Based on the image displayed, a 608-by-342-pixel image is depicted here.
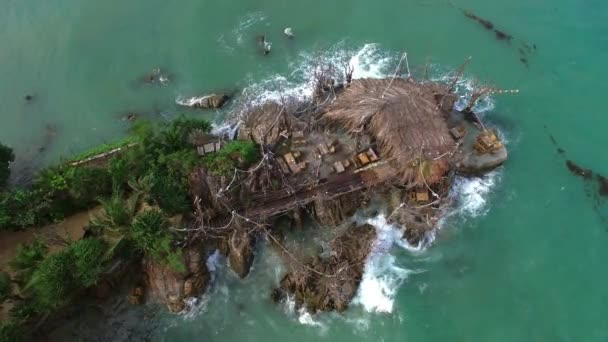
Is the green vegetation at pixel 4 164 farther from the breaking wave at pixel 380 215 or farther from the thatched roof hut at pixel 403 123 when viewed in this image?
the thatched roof hut at pixel 403 123

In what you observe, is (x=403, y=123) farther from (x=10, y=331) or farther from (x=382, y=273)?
(x=10, y=331)

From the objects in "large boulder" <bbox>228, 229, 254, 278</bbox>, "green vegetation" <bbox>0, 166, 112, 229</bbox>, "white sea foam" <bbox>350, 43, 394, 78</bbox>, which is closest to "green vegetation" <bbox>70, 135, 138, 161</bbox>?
"green vegetation" <bbox>0, 166, 112, 229</bbox>

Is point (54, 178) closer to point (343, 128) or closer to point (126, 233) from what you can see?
point (126, 233)

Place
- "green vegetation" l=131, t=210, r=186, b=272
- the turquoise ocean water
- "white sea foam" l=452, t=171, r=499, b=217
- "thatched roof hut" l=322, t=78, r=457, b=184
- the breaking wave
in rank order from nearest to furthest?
"green vegetation" l=131, t=210, r=186, b=272
the turquoise ocean water
the breaking wave
"thatched roof hut" l=322, t=78, r=457, b=184
"white sea foam" l=452, t=171, r=499, b=217

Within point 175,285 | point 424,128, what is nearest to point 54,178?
point 175,285

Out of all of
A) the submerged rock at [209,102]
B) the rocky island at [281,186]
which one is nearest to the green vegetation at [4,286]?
the rocky island at [281,186]

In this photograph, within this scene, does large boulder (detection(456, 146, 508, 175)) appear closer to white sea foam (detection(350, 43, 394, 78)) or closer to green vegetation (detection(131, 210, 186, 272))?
white sea foam (detection(350, 43, 394, 78))
